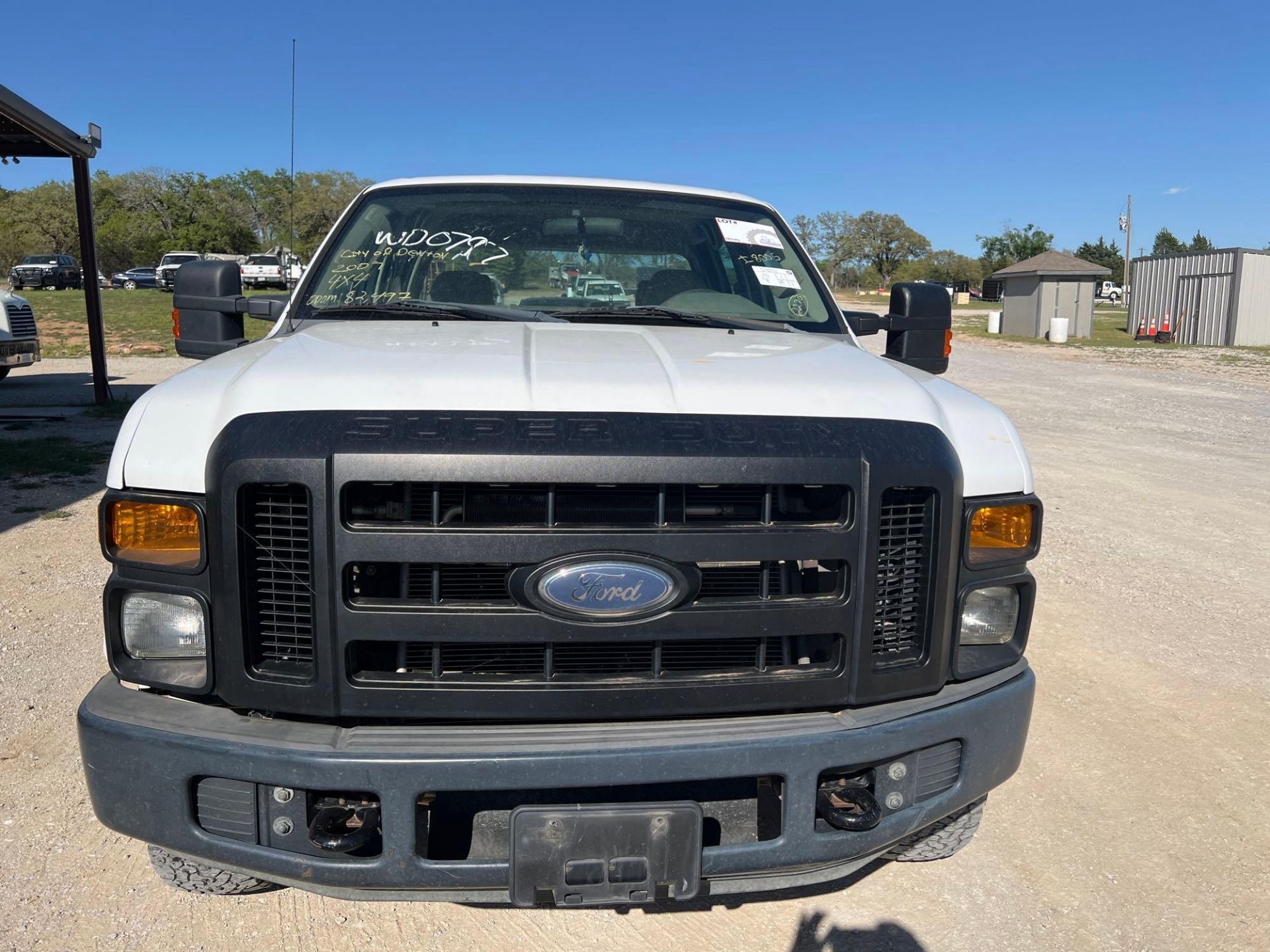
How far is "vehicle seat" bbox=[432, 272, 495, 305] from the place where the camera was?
11.6 feet

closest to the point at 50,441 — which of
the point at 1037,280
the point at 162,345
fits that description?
the point at 162,345

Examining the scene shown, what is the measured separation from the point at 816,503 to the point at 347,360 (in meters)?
1.18

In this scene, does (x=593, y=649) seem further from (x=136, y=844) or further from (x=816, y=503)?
(x=136, y=844)

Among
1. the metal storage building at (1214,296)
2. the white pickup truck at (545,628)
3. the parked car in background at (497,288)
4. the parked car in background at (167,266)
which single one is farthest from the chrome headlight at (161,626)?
the parked car in background at (167,266)

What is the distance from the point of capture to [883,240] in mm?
85250

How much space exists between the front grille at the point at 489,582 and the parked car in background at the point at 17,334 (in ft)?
42.2

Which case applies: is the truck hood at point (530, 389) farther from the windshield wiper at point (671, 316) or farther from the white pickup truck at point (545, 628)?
the windshield wiper at point (671, 316)

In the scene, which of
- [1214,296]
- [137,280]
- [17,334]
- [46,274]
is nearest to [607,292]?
[17,334]

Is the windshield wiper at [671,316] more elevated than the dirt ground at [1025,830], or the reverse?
the windshield wiper at [671,316]

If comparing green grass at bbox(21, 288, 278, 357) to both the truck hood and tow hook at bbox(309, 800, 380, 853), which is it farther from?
tow hook at bbox(309, 800, 380, 853)

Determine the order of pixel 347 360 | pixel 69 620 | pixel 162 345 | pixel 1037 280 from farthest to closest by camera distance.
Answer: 1. pixel 1037 280
2. pixel 162 345
3. pixel 69 620
4. pixel 347 360

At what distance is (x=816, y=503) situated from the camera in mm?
2256

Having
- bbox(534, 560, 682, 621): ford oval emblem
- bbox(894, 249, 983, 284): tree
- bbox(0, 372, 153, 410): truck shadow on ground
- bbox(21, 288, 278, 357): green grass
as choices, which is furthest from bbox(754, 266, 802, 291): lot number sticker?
bbox(894, 249, 983, 284): tree

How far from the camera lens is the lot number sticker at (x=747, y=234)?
4.03 meters
